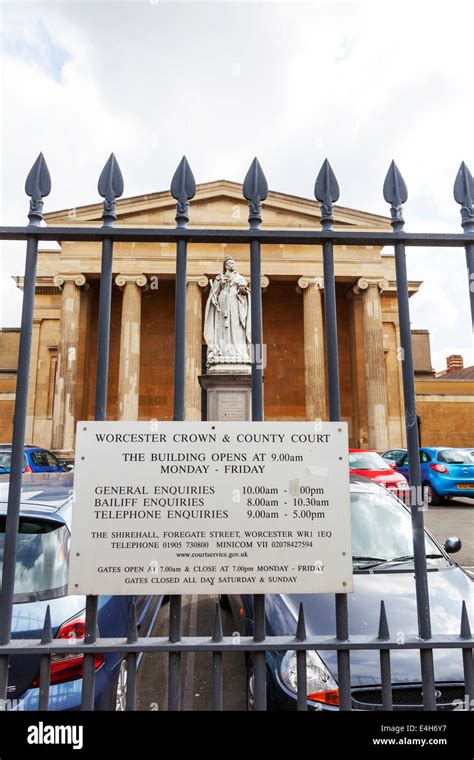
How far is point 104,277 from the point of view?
6.46ft

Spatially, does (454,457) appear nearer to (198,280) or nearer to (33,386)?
(198,280)

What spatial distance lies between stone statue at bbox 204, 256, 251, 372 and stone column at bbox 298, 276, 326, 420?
33.9ft

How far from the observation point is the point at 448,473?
514 inches

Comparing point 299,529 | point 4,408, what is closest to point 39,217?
point 299,529

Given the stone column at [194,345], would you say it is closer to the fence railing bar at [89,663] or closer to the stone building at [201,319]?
the stone building at [201,319]

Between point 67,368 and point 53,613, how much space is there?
75.4 feet

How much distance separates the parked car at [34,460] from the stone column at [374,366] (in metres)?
15.6

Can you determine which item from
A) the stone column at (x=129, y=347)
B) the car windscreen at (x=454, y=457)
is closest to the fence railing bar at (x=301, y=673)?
the car windscreen at (x=454, y=457)

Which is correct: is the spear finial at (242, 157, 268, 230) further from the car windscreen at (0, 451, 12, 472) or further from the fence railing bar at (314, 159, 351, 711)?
the car windscreen at (0, 451, 12, 472)

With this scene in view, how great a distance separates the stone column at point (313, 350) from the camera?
23.9 metres

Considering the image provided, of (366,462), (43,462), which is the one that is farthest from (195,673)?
(43,462)

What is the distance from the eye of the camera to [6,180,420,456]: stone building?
24297mm
